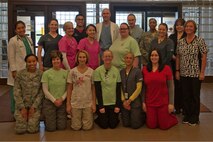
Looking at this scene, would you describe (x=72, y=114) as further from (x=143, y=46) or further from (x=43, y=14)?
(x=43, y=14)

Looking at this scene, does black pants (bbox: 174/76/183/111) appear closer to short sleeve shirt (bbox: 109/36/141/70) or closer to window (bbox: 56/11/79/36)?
short sleeve shirt (bbox: 109/36/141/70)

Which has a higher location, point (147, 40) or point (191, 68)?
point (147, 40)

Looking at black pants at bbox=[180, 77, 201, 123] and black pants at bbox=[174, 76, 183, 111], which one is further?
black pants at bbox=[174, 76, 183, 111]

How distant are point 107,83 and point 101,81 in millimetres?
88

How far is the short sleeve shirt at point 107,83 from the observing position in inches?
169

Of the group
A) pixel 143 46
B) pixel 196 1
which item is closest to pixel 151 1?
pixel 196 1

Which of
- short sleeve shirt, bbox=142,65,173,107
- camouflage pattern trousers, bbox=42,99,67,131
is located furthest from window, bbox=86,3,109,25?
camouflage pattern trousers, bbox=42,99,67,131

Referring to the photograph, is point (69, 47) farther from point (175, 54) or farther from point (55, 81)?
point (175, 54)

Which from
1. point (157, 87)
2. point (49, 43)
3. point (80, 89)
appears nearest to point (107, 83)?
point (80, 89)

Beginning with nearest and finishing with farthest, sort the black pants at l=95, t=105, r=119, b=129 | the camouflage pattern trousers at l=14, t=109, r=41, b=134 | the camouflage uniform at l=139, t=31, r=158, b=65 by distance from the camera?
the camouflage pattern trousers at l=14, t=109, r=41, b=134, the black pants at l=95, t=105, r=119, b=129, the camouflage uniform at l=139, t=31, r=158, b=65

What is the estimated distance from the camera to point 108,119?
14.1 feet

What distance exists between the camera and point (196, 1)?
8438mm

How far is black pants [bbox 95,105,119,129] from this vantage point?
4270mm

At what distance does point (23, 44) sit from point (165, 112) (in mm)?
2258
